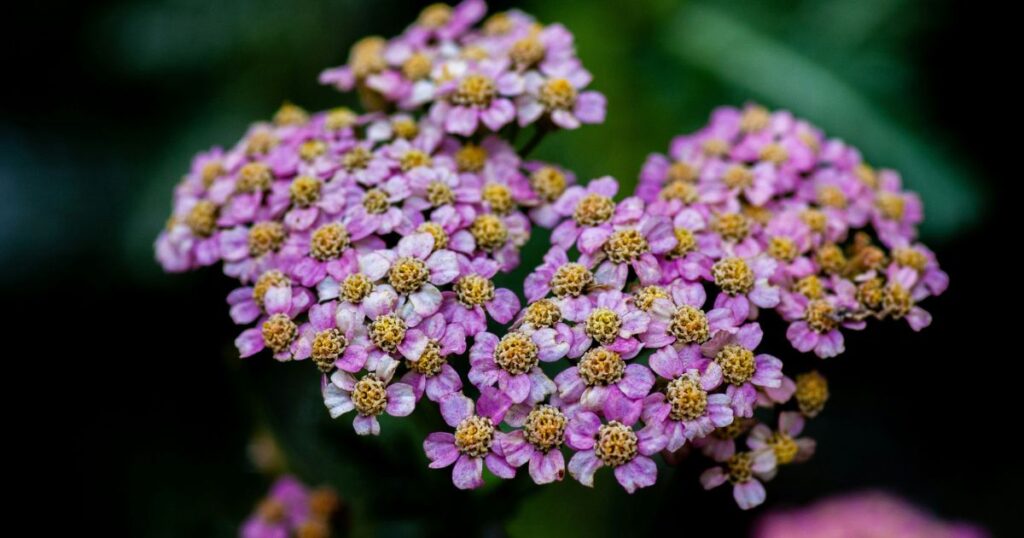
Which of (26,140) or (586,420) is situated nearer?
(586,420)

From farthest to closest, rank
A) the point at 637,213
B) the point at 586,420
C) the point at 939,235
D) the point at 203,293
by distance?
the point at 203,293 → the point at 939,235 → the point at 637,213 → the point at 586,420

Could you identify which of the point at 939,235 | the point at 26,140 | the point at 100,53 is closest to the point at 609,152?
the point at 939,235

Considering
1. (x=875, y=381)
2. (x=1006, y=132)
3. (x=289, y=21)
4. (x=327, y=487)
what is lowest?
(x=327, y=487)

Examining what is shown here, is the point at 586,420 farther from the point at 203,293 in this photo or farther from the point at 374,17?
the point at 374,17

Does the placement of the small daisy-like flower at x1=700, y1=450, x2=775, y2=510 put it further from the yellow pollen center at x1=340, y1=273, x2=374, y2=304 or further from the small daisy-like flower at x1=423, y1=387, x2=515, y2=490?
the yellow pollen center at x1=340, y1=273, x2=374, y2=304

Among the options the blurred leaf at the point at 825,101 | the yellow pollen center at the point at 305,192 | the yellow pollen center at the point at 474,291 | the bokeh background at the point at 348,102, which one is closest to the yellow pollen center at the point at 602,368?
the yellow pollen center at the point at 474,291

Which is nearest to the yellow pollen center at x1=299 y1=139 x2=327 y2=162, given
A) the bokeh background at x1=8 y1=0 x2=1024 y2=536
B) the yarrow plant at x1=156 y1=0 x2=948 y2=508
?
the yarrow plant at x1=156 y1=0 x2=948 y2=508
